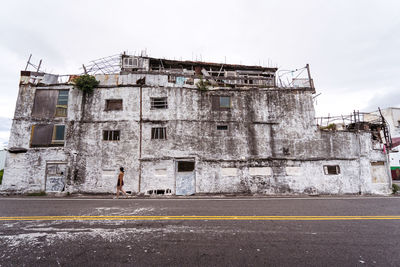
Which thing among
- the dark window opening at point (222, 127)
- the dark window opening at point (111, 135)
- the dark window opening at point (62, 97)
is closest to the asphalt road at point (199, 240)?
the dark window opening at point (111, 135)

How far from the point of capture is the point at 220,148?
14.2m

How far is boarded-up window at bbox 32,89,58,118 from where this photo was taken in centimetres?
1433

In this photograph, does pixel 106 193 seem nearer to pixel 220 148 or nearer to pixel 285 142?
pixel 220 148

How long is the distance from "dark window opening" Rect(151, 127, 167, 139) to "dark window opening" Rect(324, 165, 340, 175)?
12432mm

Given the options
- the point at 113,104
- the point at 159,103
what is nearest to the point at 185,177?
the point at 159,103

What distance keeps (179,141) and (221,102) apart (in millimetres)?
4656

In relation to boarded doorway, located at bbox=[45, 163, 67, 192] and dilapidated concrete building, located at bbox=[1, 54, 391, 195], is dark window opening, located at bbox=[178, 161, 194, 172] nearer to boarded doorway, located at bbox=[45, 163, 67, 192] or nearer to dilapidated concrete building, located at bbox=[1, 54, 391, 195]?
dilapidated concrete building, located at bbox=[1, 54, 391, 195]

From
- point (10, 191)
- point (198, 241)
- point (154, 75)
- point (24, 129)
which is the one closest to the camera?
point (198, 241)

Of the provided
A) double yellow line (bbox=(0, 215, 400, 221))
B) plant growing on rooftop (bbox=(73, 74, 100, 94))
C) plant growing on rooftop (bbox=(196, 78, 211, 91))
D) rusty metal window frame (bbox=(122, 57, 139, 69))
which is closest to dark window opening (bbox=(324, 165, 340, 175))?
double yellow line (bbox=(0, 215, 400, 221))

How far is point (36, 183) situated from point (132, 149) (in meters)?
7.04

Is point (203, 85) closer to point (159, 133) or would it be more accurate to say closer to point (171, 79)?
point (171, 79)

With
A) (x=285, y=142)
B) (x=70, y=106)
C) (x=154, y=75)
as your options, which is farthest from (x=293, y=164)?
(x=70, y=106)

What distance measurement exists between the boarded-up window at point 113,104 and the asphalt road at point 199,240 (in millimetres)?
9589

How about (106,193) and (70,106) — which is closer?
(106,193)
